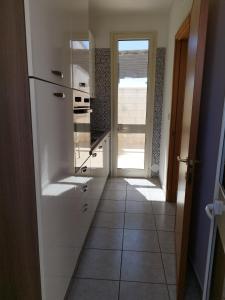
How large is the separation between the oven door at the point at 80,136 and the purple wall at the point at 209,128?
937mm

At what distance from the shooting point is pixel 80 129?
1.79 meters

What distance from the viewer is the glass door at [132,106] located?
365 centimetres

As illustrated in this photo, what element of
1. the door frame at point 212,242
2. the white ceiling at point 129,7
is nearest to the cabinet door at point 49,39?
the door frame at point 212,242

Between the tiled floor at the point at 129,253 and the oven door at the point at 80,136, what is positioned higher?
the oven door at the point at 80,136

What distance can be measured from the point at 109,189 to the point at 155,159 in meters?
1.04

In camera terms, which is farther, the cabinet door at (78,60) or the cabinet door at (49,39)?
the cabinet door at (78,60)

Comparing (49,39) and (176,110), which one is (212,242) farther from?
(176,110)

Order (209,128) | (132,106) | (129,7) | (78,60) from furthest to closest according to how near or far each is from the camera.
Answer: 1. (132,106)
2. (129,7)
3. (78,60)
4. (209,128)

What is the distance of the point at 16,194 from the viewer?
996 millimetres

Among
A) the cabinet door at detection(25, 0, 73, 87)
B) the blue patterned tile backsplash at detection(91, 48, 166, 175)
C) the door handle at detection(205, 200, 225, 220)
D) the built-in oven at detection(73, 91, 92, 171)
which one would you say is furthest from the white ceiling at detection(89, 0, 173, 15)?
the door handle at detection(205, 200, 225, 220)

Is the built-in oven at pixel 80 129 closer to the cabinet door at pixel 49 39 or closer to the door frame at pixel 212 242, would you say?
the cabinet door at pixel 49 39

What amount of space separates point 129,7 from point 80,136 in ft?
8.11

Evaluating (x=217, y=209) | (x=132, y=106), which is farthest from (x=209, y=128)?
(x=132, y=106)

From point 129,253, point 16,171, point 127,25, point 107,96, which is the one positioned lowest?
point 129,253
